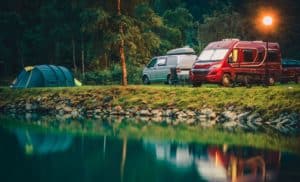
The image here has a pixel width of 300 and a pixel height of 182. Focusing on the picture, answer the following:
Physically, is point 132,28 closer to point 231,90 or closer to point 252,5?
point 231,90

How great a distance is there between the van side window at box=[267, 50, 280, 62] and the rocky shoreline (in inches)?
261

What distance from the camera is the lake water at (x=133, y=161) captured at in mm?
13539

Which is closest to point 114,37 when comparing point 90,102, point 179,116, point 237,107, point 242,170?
point 90,102

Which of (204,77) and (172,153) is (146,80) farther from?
(172,153)

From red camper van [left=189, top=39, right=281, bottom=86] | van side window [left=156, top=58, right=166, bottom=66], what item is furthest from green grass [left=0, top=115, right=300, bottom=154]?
van side window [left=156, top=58, right=166, bottom=66]

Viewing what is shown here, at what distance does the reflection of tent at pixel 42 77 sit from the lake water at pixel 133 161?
17.5 m

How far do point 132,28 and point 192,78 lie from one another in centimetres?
491

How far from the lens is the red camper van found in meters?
30.4

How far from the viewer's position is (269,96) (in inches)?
1066

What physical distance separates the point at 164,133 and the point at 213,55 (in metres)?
9.89

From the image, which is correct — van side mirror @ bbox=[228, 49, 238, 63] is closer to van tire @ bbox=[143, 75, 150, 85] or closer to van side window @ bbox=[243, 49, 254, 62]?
van side window @ bbox=[243, 49, 254, 62]

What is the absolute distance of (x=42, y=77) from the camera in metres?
38.9

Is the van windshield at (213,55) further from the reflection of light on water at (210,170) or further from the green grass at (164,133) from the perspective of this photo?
the reflection of light on water at (210,170)

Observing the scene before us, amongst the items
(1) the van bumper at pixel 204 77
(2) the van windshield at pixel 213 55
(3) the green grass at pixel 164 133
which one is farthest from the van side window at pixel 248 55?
(3) the green grass at pixel 164 133
